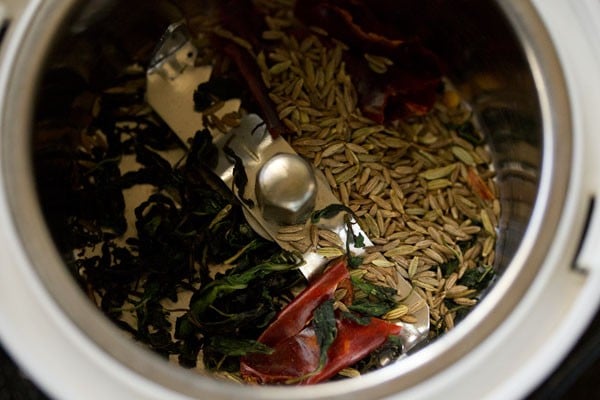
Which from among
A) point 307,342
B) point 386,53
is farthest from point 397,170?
point 307,342

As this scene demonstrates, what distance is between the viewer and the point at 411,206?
3.05ft

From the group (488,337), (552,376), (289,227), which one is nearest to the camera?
(488,337)

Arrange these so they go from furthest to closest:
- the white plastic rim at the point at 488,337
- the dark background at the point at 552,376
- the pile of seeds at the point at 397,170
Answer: the pile of seeds at the point at 397,170 → the dark background at the point at 552,376 → the white plastic rim at the point at 488,337

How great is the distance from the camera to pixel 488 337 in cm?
65

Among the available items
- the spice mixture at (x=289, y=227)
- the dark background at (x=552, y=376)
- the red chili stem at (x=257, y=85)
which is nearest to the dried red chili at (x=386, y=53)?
the spice mixture at (x=289, y=227)

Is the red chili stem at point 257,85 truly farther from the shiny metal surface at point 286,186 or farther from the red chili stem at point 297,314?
the red chili stem at point 297,314

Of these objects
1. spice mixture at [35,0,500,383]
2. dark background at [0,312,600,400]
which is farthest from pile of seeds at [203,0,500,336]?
dark background at [0,312,600,400]

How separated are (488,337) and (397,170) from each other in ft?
1.10

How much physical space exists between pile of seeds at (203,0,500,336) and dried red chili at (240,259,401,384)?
5 centimetres

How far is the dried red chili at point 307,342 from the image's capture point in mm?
810

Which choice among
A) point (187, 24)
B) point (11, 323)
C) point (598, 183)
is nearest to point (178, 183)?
point (187, 24)

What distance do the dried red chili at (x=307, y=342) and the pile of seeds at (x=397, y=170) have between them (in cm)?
5

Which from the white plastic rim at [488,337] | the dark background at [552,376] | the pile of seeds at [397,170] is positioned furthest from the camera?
the pile of seeds at [397,170]

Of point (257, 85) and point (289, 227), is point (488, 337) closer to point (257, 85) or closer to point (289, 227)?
point (289, 227)
